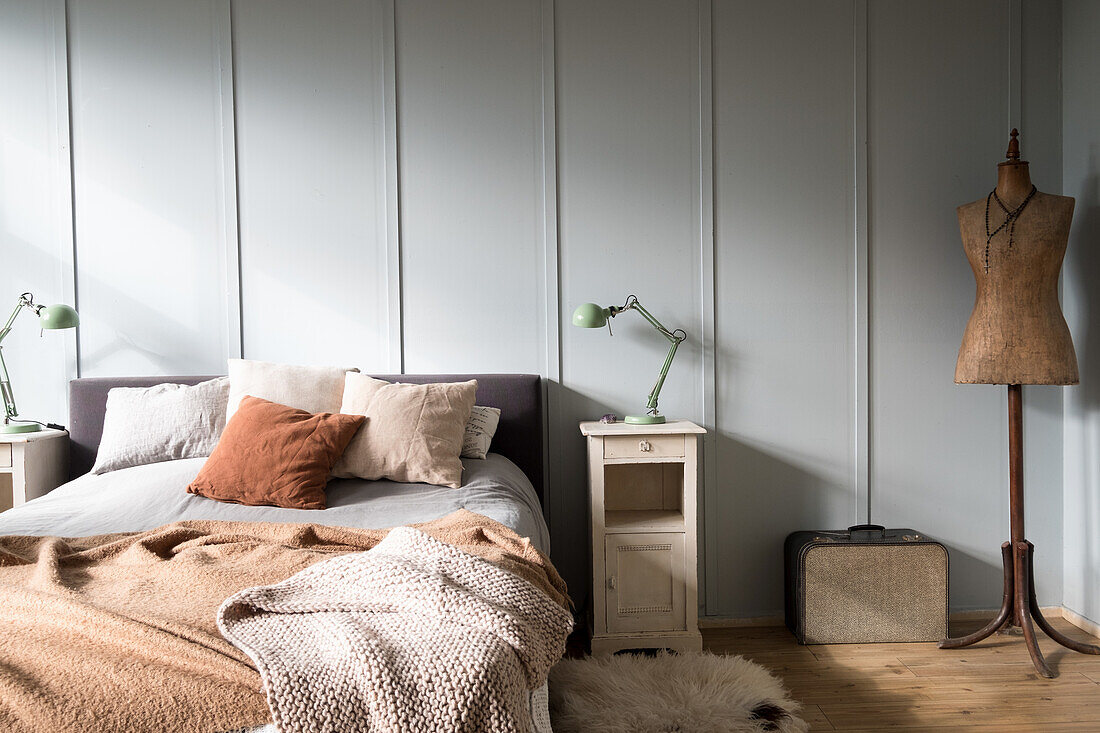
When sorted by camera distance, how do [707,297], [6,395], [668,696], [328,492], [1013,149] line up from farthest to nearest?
[707,297] → [6,395] → [1013,149] → [328,492] → [668,696]

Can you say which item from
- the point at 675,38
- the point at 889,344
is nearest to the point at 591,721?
the point at 889,344

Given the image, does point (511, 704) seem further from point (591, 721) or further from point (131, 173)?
point (131, 173)

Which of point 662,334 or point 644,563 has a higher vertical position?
point 662,334

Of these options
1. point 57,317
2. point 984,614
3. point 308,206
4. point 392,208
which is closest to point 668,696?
point 984,614

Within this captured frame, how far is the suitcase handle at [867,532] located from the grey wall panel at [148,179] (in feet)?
8.11

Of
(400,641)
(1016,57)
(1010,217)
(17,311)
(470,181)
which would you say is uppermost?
(1016,57)

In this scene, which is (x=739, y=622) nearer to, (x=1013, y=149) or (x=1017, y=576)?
(x=1017, y=576)

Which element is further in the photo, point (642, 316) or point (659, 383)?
point (642, 316)

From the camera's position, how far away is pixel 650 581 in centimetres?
269

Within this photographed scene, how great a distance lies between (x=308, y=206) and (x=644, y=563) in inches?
72.2

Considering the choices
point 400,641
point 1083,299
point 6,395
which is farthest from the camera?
point 1083,299

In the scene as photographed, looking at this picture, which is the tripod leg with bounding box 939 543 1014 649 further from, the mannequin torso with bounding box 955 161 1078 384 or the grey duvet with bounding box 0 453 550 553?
the grey duvet with bounding box 0 453 550 553

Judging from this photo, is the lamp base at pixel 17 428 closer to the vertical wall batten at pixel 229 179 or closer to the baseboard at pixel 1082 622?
the vertical wall batten at pixel 229 179

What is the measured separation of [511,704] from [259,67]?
8.77 feet
